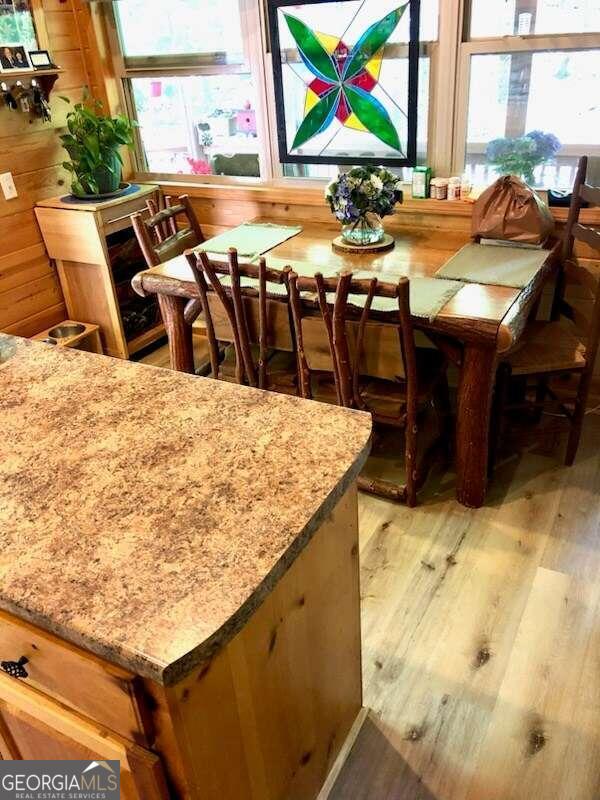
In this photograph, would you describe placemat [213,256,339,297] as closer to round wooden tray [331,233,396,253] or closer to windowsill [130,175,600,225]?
round wooden tray [331,233,396,253]

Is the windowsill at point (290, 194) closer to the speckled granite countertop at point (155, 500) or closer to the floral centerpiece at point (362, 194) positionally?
the floral centerpiece at point (362, 194)

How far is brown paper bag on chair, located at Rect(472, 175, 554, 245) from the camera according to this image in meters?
2.39

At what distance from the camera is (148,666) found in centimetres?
77

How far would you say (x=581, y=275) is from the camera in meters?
2.43

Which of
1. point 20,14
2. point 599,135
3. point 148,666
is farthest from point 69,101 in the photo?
point 148,666

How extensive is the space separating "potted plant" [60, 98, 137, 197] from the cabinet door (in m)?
2.64

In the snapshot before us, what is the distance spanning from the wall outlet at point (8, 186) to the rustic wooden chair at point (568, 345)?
7.87ft

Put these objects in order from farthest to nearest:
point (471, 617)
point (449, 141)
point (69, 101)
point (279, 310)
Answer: point (69, 101), point (449, 141), point (279, 310), point (471, 617)

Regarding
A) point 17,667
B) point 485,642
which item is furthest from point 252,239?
point 17,667

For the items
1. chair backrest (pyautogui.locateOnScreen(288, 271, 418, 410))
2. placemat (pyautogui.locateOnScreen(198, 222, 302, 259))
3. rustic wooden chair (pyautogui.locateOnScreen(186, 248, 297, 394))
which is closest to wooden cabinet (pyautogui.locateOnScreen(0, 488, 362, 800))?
chair backrest (pyautogui.locateOnScreen(288, 271, 418, 410))

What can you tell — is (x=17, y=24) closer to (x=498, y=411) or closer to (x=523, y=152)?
(x=523, y=152)

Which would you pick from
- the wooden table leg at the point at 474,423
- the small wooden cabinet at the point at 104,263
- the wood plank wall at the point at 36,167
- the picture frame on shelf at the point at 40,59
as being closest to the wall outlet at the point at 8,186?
the wood plank wall at the point at 36,167

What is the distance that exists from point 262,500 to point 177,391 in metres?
0.43

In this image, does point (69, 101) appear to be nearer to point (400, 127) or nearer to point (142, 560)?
point (400, 127)
